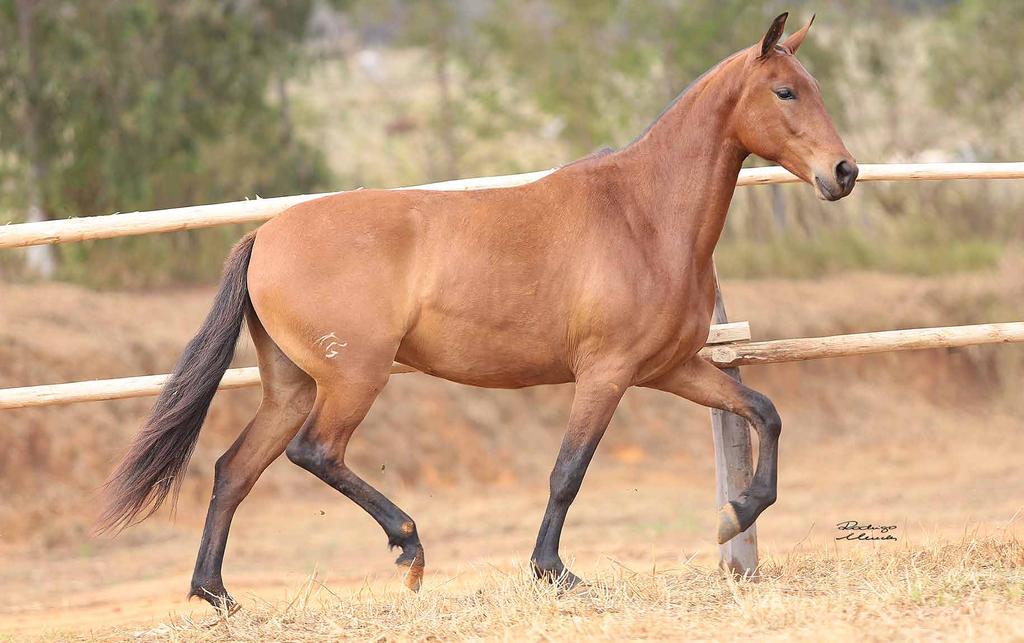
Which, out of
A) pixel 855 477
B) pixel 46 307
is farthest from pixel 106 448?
pixel 855 477

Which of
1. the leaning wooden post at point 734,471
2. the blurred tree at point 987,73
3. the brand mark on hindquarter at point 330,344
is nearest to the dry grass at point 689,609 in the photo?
the leaning wooden post at point 734,471

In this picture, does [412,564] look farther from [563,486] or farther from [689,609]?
[689,609]

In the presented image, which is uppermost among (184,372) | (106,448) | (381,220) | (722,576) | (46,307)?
(381,220)

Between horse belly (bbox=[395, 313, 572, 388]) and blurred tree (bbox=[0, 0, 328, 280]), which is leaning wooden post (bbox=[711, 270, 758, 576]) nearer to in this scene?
horse belly (bbox=[395, 313, 572, 388])

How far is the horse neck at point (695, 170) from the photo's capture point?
4582 mm

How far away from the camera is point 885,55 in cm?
1591

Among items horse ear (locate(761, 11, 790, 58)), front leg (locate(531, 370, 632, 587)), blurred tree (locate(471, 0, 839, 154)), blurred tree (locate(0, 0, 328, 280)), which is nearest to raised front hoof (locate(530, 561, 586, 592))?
front leg (locate(531, 370, 632, 587))

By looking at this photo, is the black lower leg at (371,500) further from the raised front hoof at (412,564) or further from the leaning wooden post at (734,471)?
the leaning wooden post at (734,471)

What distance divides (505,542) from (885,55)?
10010 mm

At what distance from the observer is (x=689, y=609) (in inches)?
165

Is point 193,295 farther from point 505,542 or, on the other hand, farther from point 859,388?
point 859,388

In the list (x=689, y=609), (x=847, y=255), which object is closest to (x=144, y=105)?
(x=847, y=255)

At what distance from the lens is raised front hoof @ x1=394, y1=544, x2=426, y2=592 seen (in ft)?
14.6

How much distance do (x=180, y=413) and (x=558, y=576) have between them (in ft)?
5.03
